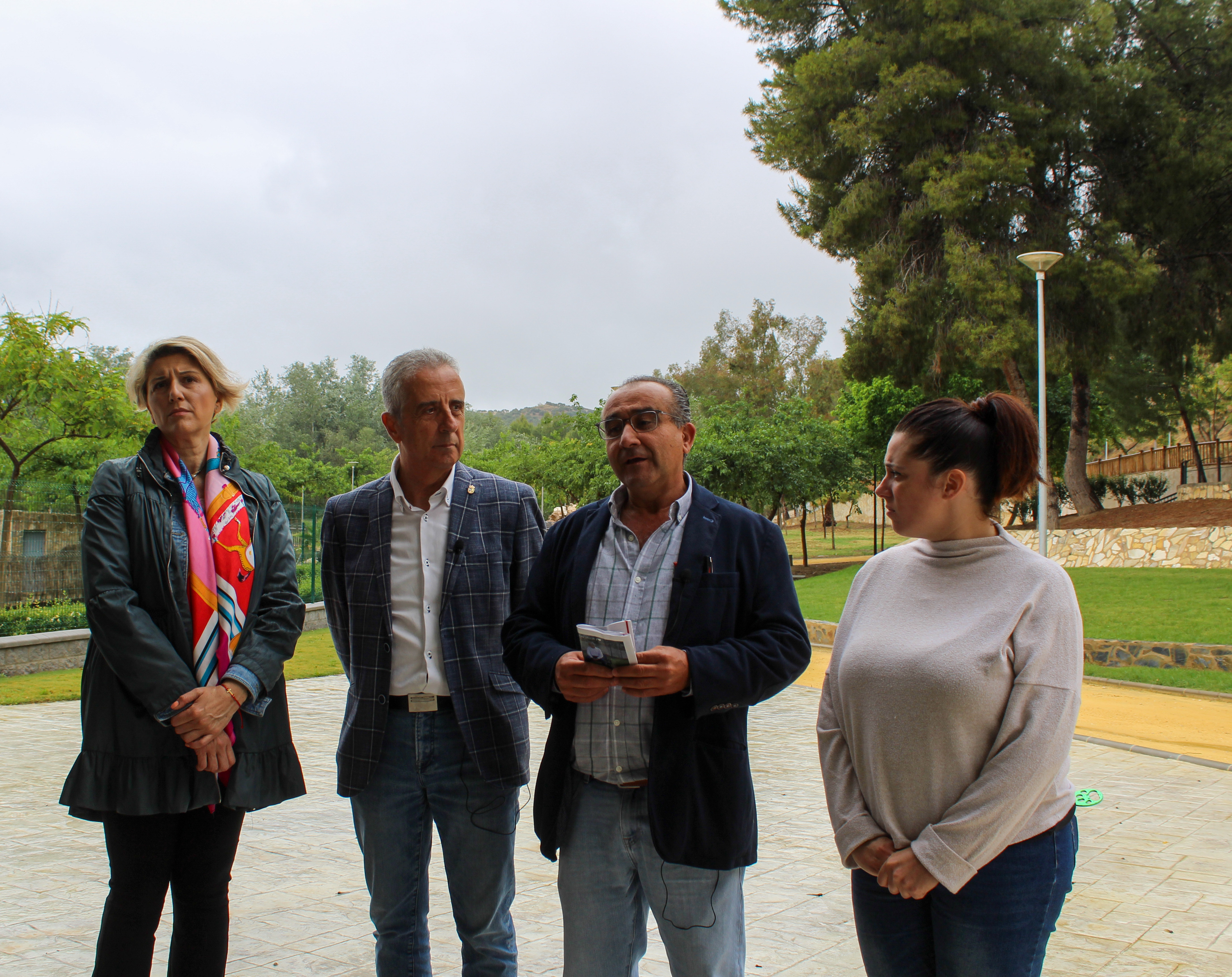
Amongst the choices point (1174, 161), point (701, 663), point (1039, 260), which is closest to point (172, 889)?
point (701, 663)

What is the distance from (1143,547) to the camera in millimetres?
23750

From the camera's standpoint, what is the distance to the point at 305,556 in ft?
57.8

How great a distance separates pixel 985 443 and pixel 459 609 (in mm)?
1498

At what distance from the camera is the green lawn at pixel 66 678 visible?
1046 centimetres

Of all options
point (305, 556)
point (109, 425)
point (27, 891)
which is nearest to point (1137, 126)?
point (305, 556)

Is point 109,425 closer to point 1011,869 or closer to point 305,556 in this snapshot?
point 305,556

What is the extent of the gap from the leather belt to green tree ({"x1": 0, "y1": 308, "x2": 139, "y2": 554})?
513 inches

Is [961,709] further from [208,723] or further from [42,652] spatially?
[42,652]

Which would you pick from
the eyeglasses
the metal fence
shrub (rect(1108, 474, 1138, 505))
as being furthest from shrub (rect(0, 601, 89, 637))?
shrub (rect(1108, 474, 1138, 505))

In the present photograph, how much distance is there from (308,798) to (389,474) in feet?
13.4

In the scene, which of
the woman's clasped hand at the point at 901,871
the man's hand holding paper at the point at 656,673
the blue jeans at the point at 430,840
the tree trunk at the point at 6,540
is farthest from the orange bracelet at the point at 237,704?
the tree trunk at the point at 6,540

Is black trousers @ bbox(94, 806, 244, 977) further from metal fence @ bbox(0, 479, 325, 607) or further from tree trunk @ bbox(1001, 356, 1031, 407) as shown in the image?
tree trunk @ bbox(1001, 356, 1031, 407)

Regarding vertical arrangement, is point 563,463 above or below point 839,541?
above

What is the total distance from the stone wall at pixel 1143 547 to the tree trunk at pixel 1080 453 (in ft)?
12.2
